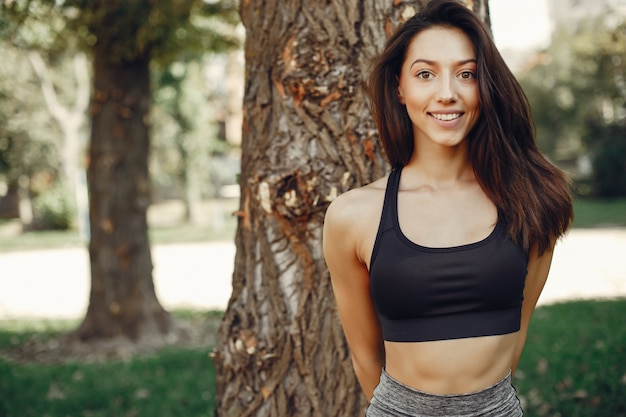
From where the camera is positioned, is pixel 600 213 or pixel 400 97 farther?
pixel 600 213

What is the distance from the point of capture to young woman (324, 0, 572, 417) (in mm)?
2066

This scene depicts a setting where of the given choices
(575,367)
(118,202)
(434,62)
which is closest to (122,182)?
(118,202)

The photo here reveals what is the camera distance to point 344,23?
301 centimetres

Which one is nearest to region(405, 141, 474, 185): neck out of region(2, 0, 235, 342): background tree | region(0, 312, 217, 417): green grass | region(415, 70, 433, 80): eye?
region(415, 70, 433, 80): eye

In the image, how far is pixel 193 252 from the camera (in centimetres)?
1898

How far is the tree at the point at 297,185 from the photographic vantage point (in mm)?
2998

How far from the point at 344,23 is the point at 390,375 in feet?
4.93

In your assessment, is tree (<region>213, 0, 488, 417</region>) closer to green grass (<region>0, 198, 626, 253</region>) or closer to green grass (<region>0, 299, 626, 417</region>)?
green grass (<region>0, 299, 626, 417</region>)

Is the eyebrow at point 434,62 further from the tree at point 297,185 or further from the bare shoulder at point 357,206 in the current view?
the tree at point 297,185

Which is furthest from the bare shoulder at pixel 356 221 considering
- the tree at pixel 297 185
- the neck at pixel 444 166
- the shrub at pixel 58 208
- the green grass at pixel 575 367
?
the shrub at pixel 58 208

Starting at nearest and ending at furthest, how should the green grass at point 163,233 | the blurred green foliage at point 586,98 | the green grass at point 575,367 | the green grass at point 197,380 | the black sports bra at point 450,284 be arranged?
the black sports bra at point 450,284, the green grass at point 575,367, the green grass at point 197,380, the green grass at point 163,233, the blurred green foliage at point 586,98

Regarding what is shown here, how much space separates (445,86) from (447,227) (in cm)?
42

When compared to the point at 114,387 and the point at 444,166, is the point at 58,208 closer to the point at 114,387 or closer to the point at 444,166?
the point at 114,387

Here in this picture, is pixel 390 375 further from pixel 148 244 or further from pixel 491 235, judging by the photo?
pixel 148 244
